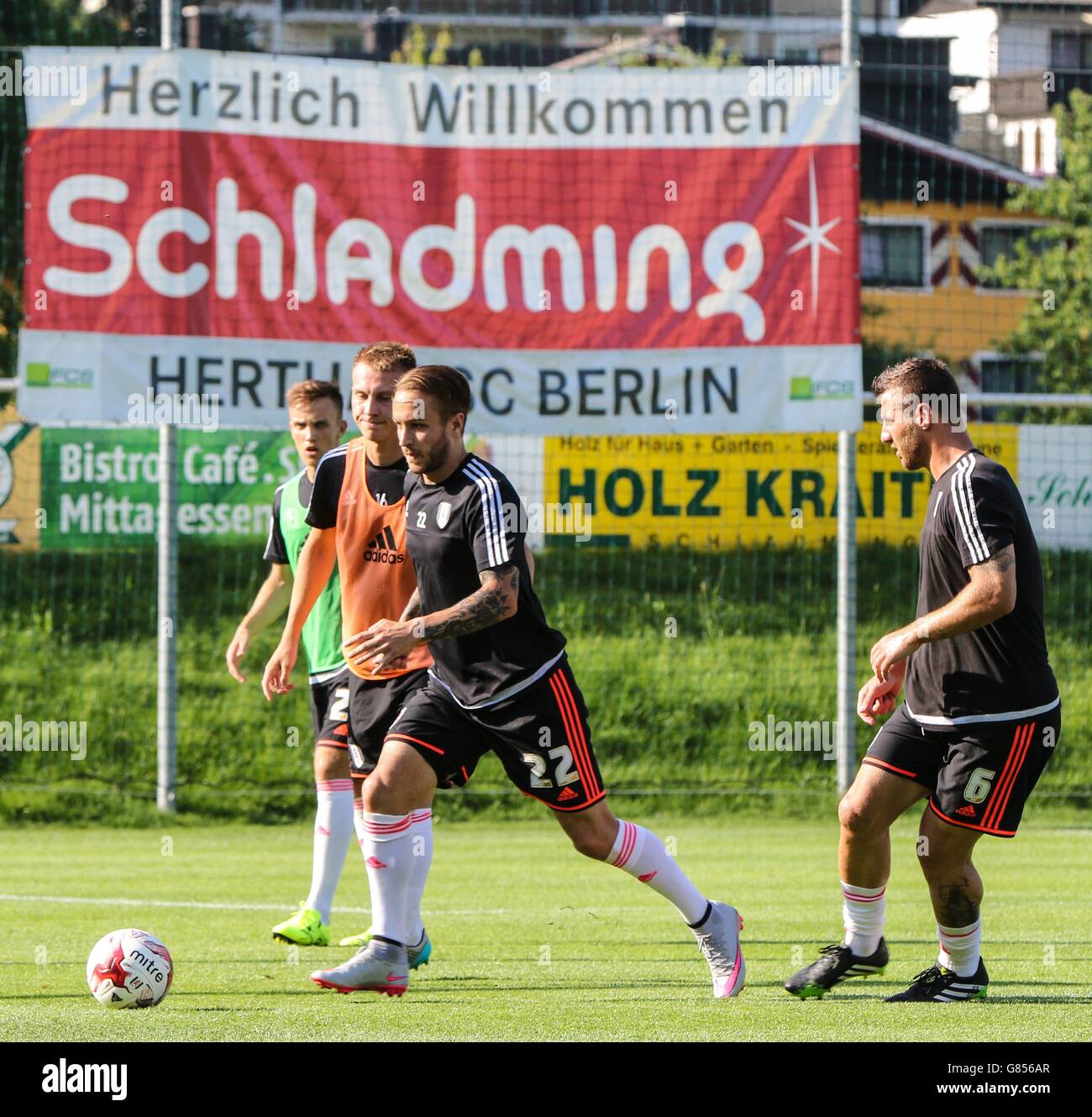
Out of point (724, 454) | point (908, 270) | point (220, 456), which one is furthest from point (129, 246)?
point (908, 270)

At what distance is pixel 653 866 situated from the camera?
6.43 metres

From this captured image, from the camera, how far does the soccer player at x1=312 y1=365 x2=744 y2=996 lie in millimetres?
6277

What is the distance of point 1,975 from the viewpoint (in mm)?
6785

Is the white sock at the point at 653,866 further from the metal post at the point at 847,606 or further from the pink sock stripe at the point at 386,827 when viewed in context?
the metal post at the point at 847,606

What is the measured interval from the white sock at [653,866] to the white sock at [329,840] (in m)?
1.79

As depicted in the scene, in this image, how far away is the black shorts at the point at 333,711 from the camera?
8055mm

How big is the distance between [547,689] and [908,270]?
19.9 meters

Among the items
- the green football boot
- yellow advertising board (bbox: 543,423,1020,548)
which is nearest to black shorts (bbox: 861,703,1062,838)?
the green football boot

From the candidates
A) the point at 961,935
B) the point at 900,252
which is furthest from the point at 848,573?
the point at 900,252

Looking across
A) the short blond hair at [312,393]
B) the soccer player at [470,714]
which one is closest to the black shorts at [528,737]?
the soccer player at [470,714]

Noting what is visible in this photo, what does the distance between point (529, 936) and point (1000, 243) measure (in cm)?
2383

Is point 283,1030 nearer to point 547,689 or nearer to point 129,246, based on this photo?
point 547,689

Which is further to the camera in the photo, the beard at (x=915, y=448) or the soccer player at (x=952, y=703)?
the beard at (x=915, y=448)

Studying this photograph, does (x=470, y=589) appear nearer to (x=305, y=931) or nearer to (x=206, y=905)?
(x=305, y=931)
